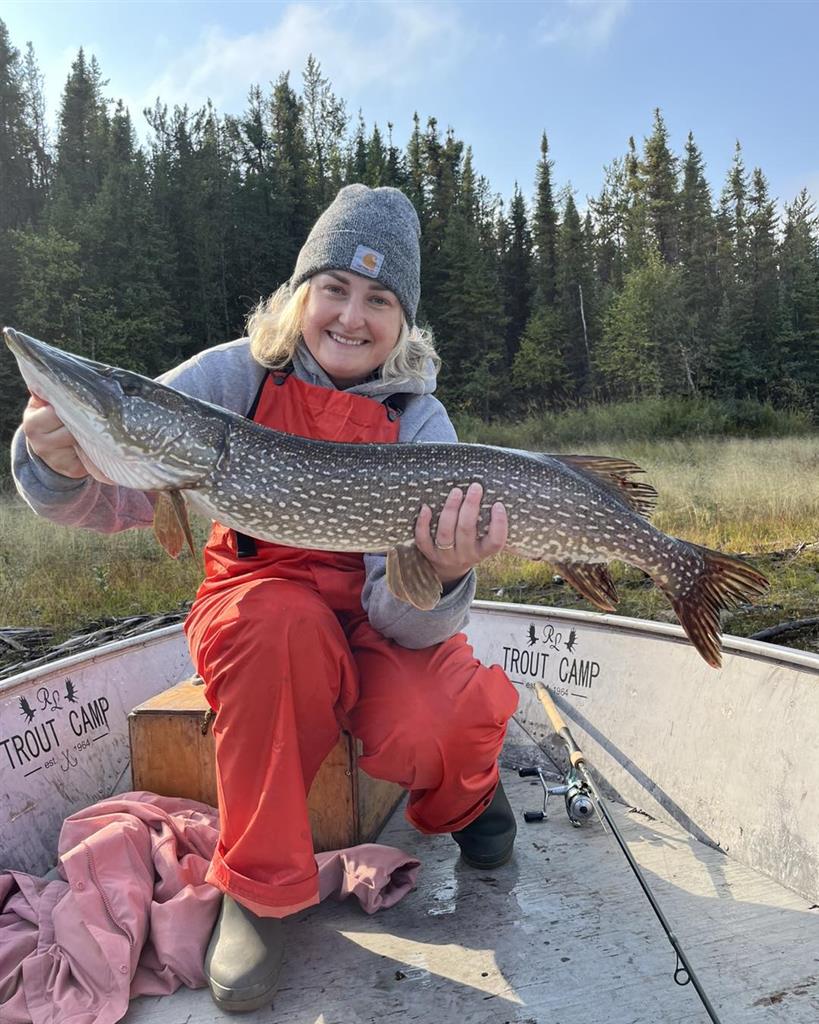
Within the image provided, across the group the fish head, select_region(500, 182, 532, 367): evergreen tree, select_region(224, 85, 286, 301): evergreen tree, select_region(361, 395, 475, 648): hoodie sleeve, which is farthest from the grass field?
select_region(500, 182, 532, 367): evergreen tree

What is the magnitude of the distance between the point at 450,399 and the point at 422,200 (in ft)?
42.8

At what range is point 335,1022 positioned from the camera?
1604 millimetres

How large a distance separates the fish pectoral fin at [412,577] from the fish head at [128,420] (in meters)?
0.57

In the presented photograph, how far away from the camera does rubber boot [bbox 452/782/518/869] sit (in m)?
2.22

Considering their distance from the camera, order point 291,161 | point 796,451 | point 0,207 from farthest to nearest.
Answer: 1. point 291,161
2. point 0,207
3. point 796,451

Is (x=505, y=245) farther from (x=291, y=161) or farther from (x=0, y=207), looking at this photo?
(x=0, y=207)

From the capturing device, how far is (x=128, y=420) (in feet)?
6.15

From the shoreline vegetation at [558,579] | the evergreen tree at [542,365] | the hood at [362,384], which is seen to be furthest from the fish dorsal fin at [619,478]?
the evergreen tree at [542,365]

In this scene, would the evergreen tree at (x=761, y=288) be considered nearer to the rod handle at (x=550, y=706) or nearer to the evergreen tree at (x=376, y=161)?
the evergreen tree at (x=376, y=161)

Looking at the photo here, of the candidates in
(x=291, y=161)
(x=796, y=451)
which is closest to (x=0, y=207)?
(x=291, y=161)

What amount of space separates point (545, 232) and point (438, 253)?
1028 cm

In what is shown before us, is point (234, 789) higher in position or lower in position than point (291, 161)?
lower

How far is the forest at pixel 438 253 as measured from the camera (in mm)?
25984

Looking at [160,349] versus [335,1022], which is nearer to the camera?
[335,1022]
